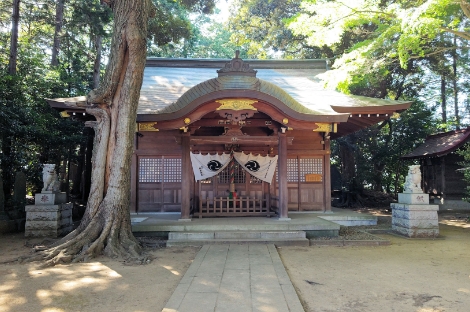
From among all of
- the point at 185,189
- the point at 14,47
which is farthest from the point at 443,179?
the point at 14,47

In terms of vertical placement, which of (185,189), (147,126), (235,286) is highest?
(147,126)

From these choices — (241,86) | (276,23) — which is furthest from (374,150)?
(241,86)

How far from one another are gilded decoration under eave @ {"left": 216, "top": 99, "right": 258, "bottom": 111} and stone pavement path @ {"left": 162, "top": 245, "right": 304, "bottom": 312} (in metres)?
3.52

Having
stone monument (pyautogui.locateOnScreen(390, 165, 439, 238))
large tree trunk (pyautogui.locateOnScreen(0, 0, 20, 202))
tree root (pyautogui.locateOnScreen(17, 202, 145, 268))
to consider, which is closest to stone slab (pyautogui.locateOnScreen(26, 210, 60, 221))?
tree root (pyautogui.locateOnScreen(17, 202, 145, 268))

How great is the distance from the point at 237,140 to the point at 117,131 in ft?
10.3

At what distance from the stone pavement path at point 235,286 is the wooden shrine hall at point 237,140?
3.03 meters

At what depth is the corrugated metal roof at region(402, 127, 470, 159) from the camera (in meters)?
13.2

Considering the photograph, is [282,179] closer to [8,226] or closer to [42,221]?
[42,221]

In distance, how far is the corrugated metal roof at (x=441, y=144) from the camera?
1324cm

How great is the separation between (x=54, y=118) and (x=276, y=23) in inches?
552

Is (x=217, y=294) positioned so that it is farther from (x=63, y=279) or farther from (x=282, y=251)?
(x=282, y=251)

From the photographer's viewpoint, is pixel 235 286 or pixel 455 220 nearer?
pixel 235 286

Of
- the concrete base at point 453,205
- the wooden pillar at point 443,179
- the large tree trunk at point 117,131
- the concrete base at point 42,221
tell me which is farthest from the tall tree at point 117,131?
the wooden pillar at point 443,179

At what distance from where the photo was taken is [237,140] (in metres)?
8.52
